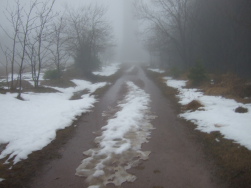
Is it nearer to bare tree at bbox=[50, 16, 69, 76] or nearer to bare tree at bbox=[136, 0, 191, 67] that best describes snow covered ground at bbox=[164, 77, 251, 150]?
bare tree at bbox=[50, 16, 69, 76]

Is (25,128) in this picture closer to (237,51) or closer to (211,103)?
(211,103)

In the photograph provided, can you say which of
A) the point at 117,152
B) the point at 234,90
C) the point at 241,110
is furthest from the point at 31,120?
the point at 234,90

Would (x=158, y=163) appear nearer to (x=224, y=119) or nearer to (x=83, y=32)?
(x=224, y=119)

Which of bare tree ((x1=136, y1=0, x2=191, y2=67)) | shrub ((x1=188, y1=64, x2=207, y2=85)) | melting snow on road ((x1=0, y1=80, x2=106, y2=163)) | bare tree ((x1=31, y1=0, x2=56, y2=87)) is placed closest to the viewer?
melting snow on road ((x1=0, y1=80, x2=106, y2=163))

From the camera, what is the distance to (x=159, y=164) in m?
5.69

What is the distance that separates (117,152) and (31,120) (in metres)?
4.60

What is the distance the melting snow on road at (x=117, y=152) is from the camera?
515cm

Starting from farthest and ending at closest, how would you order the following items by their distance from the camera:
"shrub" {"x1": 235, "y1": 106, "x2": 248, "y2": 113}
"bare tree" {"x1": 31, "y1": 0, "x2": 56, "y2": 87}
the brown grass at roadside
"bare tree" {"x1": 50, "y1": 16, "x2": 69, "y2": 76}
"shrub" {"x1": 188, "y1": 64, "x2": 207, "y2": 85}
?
"bare tree" {"x1": 50, "y1": 16, "x2": 69, "y2": 76} → "shrub" {"x1": 188, "y1": 64, "x2": 207, "y2": 85} → "bare tree" {"x1": 31, "y1": 0, "x2": 56, "y2": 87} → "shrub" {"x1": 235, "y1": 106, "x2": 248, "y2": 113} → the brown grass at roadside

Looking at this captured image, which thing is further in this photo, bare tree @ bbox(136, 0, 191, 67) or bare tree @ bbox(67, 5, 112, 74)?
bare tree @ bbox(67, 5, 112, 74)

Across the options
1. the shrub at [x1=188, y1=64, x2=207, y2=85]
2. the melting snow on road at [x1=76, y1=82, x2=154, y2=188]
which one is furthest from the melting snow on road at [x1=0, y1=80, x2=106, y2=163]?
the shrub at [x1=188, y1=64, x2=207, y2=85]

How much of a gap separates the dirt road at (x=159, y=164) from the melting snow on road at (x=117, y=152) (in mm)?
196

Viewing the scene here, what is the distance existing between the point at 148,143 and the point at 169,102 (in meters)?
6.28

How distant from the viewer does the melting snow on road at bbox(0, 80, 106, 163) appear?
6.86 m

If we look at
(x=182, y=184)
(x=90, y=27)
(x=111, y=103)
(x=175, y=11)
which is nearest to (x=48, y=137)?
(x=182, y=184)
